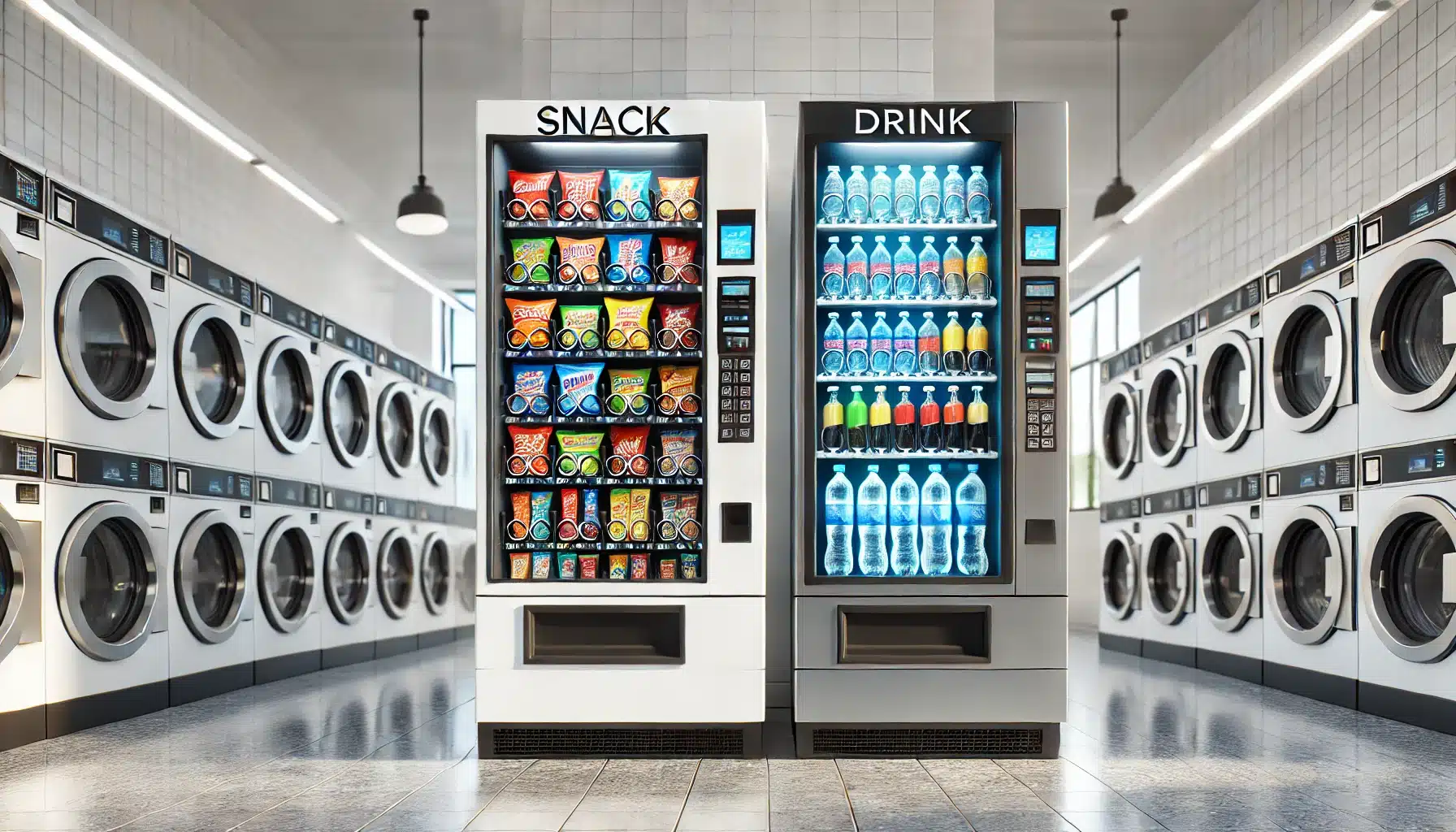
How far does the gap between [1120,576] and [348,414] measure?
20.3ft

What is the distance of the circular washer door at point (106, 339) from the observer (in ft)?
16.8

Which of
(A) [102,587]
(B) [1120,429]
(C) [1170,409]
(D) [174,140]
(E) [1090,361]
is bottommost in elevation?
(A) [102,587]

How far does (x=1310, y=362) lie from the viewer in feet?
21.1

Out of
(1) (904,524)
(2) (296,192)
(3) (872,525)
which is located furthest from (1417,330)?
(2) (296,192)

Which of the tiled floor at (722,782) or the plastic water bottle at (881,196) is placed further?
the plastic water bottle at (881,196)

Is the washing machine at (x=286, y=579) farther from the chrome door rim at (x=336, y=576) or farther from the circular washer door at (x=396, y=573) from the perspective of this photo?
the circular washer door at (x=396, y=573)

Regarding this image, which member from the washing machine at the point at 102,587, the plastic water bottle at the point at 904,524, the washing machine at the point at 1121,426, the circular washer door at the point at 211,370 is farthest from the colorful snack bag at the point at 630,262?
the washing machine at the point at 1121,426

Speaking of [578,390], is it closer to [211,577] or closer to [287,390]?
[211,577]

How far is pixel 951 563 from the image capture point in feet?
15.6

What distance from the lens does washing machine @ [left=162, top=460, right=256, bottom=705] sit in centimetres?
603

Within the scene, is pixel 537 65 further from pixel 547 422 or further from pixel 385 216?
pixel 385 216

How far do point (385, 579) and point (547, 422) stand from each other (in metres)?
5.13

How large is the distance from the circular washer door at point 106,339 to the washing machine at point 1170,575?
6.44m

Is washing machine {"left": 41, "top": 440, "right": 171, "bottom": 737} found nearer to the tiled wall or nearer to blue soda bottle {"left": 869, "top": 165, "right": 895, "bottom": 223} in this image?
the tiled wall
